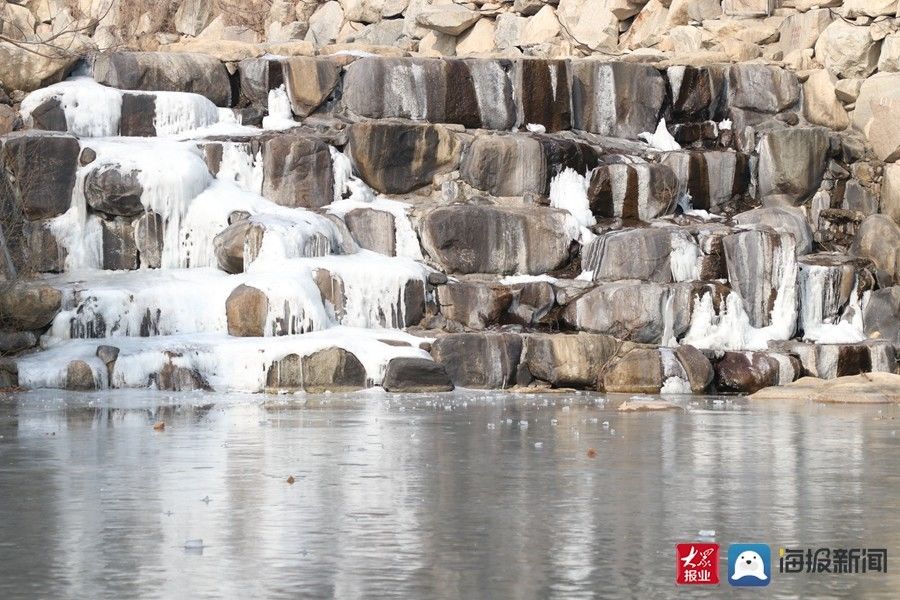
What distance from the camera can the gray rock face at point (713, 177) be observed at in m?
35.4

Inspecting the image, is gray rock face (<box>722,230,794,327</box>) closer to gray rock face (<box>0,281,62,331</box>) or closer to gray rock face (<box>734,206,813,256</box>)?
gray rock face (<box>734,206,813,256</box>)

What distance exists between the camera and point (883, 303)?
31.4m

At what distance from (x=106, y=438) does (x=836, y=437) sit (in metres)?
7.33

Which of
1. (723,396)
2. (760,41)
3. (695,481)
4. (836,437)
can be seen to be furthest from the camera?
(760,41)

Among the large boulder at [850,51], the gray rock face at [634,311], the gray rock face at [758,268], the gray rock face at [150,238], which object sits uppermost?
the large boulder at [850,51]

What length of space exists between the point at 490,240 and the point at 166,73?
9177 millimetres

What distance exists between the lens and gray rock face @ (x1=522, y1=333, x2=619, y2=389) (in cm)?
2684

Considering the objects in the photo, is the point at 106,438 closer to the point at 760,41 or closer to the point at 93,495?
the point at 93,495

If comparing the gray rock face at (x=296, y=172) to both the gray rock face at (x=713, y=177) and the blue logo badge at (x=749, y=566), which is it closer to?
the gray rock face at (x=713, y=177)

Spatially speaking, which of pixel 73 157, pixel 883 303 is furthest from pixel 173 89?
pixel 883 303

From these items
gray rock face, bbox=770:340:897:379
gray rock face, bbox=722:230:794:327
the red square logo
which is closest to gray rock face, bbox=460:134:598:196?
gray rock face, bbox=722:230:794:327

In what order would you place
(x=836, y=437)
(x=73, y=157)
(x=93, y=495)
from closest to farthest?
(x=93, y=495), (x=836, y=437), (x=73, y=157)

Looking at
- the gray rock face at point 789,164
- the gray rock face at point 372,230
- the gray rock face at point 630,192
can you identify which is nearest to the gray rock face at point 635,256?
the gray rock face at point 630,192

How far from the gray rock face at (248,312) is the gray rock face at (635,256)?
7.44 meters
